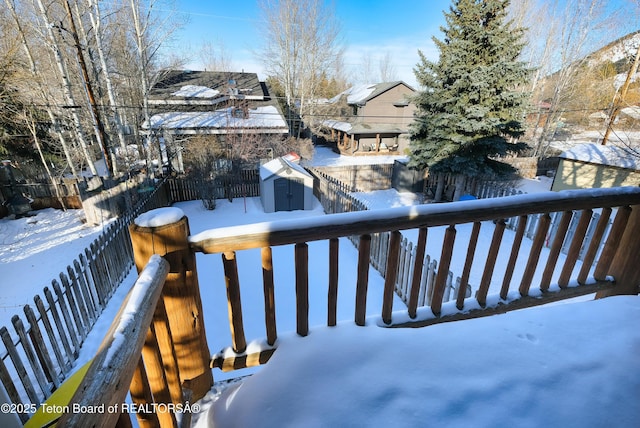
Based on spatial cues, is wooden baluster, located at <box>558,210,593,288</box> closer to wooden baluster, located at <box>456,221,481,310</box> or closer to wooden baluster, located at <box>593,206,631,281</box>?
wooden baluster, located at <box>593,206,631,281</box>

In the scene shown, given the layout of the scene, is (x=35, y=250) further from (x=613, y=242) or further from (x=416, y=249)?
(x=613, y=242)

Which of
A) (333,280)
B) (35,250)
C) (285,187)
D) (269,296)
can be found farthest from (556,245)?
(35,250)

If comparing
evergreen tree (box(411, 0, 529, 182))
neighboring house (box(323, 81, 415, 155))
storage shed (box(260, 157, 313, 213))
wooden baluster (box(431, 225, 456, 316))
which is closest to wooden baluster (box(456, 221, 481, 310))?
wooden baluster (box(431, 225, 456, 316))

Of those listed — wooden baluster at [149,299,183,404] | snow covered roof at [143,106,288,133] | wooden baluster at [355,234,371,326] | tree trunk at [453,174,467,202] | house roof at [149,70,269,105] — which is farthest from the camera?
house roof at [149,70,269,105]

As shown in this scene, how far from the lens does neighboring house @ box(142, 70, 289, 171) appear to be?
12.8m

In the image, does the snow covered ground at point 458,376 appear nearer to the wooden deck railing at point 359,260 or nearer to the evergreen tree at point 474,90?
the wooden deck railing at point 359,260

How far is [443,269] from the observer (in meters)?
1.82

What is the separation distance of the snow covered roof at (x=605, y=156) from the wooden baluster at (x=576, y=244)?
9646 mm

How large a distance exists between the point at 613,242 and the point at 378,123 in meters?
20.9

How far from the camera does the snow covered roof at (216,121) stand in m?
13.0

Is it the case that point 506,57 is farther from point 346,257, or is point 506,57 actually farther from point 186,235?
point 186,235


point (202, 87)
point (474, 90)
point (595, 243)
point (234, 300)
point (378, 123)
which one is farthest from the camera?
point (378, 123)

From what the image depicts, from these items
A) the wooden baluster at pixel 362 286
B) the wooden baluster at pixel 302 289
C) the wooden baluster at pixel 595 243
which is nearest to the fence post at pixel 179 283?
the wooden baluster at pixel 302 289

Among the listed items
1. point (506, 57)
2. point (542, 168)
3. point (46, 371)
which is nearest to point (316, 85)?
point (506, 57)
